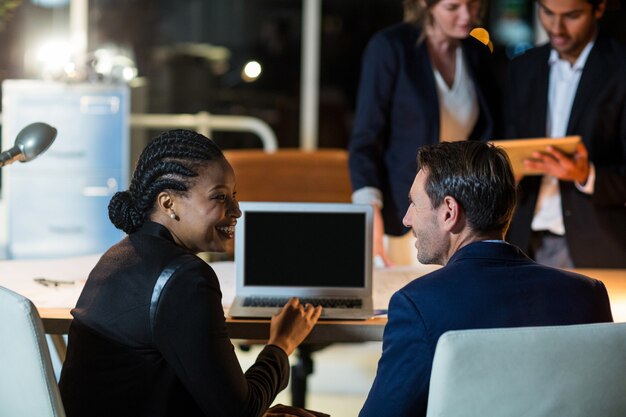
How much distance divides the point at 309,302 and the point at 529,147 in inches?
35.1

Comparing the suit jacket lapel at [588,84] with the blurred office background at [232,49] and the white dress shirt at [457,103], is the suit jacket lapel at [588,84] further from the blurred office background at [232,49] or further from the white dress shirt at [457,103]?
the blurred office background at [232,49]

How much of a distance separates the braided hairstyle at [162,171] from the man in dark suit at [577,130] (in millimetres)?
1526

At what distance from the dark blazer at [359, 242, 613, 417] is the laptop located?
2.79 feet

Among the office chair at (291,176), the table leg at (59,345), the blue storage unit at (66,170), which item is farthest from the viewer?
the blue storage unit at (66,170)

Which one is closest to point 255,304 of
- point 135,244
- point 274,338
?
point 274,338

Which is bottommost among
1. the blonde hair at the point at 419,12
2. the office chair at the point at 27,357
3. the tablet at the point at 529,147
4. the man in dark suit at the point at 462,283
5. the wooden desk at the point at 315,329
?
the wooden desk at the point at 315,329

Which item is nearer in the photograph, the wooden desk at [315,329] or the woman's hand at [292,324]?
the woman's hand at [292,324]

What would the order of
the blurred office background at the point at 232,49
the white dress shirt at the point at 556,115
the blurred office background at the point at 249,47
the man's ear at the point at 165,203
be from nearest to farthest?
the man's ear at the point at 165,203
the white dress shirt at the point at 556,115
the blurred office background at the point at 232,49
the blurred office background at the point at 249,47

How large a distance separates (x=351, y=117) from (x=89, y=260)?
3.88 metres

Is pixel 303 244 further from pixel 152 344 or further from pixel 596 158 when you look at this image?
pixel 596 158

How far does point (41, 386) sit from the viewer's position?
164cm

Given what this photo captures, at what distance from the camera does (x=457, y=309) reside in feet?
5.26

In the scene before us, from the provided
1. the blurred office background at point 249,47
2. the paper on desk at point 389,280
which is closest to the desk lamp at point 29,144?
the paper on desk at point 389,280

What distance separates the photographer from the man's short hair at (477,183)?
1.74m
